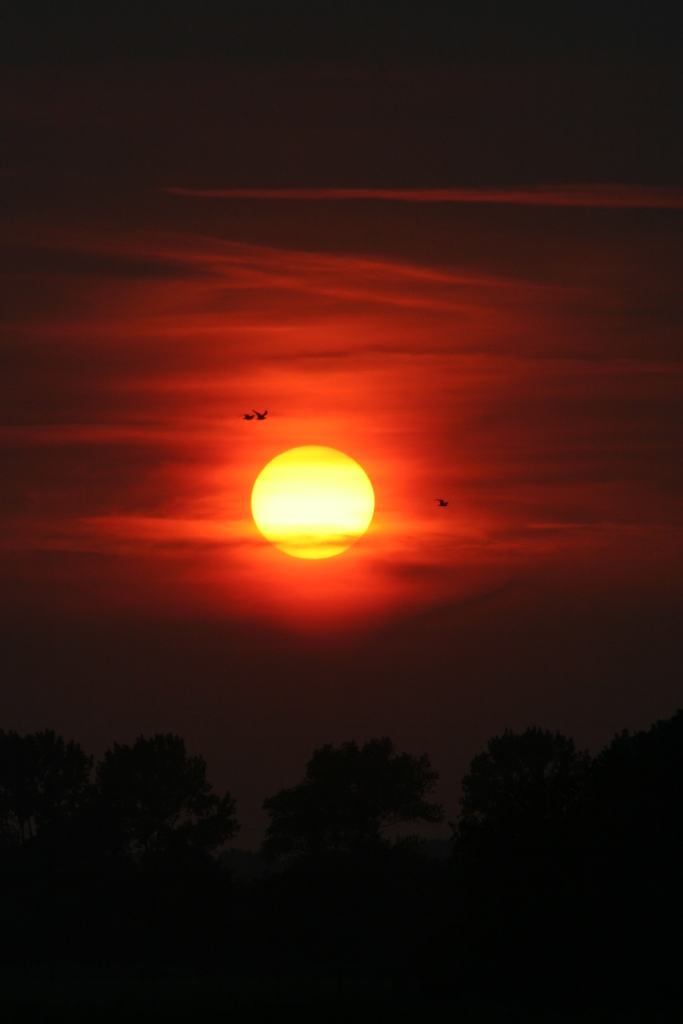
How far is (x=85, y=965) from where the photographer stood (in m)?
120

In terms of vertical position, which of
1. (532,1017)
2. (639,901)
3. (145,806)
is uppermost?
(145,806)

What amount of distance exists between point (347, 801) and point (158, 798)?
18.7 metres

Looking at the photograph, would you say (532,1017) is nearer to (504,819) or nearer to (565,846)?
(565,846)

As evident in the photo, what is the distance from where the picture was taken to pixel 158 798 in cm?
14100

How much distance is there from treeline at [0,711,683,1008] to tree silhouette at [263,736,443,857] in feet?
0.56

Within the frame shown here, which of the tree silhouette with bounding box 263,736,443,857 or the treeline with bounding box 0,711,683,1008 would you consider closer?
the treeline with bounding box 0,711,683,1008

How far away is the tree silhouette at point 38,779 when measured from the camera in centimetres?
14062

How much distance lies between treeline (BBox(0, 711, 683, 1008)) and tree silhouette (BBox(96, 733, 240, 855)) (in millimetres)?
158

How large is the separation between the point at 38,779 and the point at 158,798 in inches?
446

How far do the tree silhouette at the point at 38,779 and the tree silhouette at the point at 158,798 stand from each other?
2553 millimetres

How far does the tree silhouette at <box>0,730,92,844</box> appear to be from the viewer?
141 m

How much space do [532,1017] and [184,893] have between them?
64979 mm

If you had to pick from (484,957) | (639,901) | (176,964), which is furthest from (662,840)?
(176,964)

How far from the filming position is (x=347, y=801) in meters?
149
